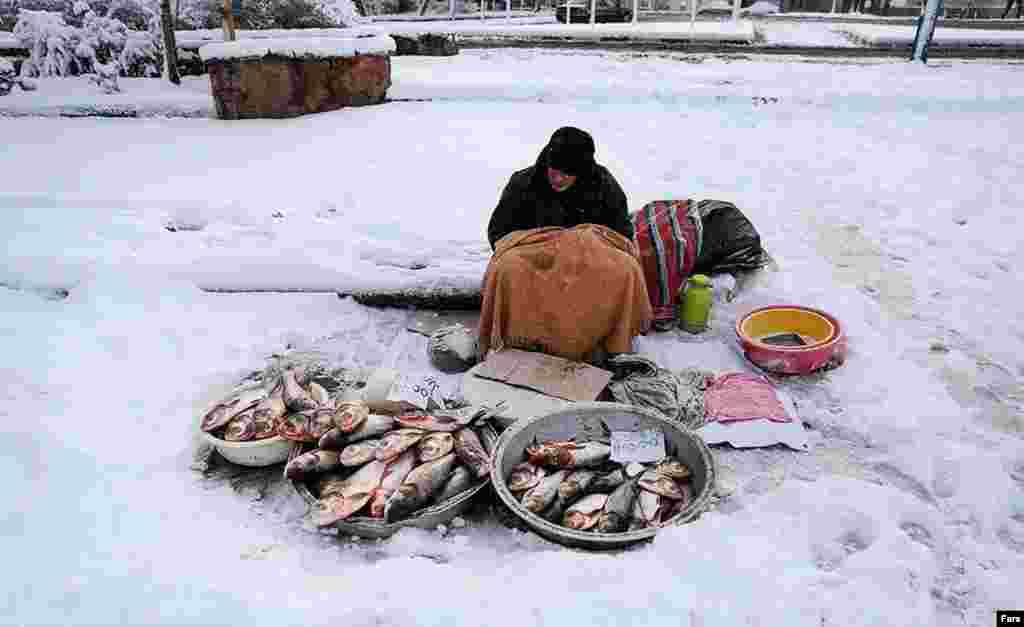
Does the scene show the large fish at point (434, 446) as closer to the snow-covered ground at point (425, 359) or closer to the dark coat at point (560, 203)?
the snow-covered ground at point (425, 359)

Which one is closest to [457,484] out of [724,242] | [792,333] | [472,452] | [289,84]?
[472,452]

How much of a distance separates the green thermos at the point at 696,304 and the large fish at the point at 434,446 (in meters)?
1.86

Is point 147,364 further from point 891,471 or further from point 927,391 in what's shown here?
point 927,391

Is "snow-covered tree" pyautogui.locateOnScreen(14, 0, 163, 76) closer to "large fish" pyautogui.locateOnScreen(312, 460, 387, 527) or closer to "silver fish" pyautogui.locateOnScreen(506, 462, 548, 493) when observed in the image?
"large fish" pyautogui.locateOnScreen(312, 460, 387, 527)

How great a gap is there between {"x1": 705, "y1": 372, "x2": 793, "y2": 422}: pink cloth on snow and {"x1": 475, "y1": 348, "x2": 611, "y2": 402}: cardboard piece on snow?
564 millimetres

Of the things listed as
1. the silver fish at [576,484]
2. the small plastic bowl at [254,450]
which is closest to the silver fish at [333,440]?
the small plastic bowl at [254,450]

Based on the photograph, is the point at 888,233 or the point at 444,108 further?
the point at 444,108

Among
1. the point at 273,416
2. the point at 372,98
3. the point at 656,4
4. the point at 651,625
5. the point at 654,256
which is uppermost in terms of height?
the point at 656,4

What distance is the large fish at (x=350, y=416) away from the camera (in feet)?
9.16

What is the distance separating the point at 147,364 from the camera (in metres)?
3.54

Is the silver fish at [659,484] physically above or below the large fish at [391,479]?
below

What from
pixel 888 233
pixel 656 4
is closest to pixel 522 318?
pixel 888 233

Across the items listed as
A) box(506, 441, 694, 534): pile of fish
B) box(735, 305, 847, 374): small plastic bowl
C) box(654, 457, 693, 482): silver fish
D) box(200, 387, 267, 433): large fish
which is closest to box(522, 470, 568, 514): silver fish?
box(506, 441, 694, 534): pile of fish

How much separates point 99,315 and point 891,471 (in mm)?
4492
